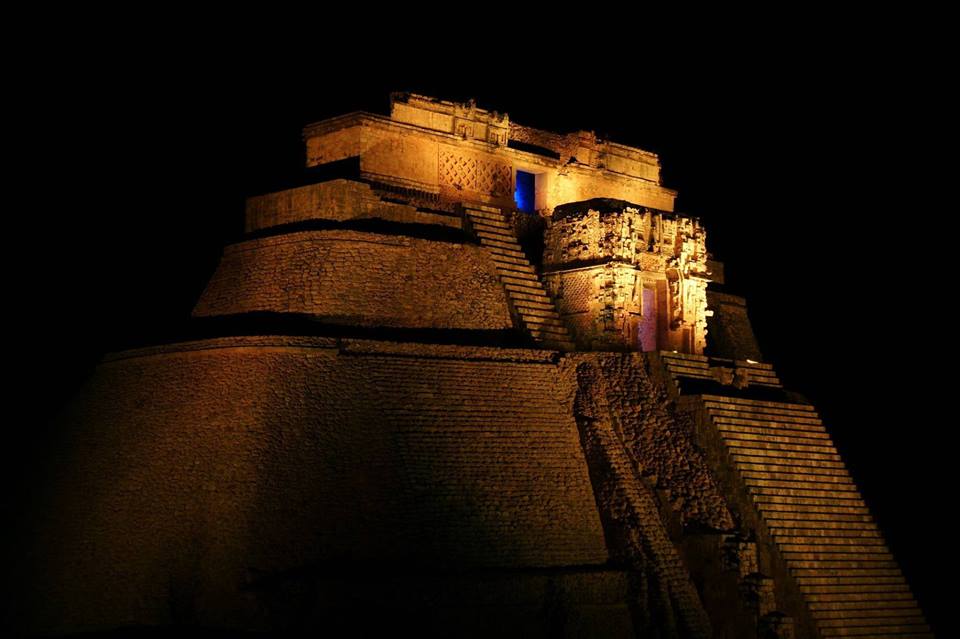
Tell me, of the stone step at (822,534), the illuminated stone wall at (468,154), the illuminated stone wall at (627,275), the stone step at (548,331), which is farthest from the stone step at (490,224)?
the stone step at (822,534)

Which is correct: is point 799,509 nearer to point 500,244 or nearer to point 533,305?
point 533,305

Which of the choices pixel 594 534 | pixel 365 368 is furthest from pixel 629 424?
pixel 365 368

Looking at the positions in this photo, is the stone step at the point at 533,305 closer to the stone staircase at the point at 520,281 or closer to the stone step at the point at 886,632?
the stone staircase at the point at 520,281

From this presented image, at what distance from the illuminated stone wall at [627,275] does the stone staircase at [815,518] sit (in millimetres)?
2714

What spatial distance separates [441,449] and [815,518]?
7.50m

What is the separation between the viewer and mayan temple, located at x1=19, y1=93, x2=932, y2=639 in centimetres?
1916

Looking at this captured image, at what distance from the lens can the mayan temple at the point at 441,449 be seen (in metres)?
19.2

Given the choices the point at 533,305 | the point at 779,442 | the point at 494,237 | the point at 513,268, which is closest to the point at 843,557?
the point at 779,442

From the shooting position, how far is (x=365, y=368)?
21641 millimetres

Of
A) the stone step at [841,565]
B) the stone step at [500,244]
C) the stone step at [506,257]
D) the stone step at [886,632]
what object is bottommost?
the stone step at [886,632]

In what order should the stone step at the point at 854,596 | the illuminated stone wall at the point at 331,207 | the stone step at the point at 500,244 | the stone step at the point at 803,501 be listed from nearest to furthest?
1. the stone step at the point at 854,596
2. the stone step at the point at 803,501
3. the illuminated stone wall at the point at 331,207
4. the stone step at the point at 500,244

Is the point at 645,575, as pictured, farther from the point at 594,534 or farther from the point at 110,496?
the point at 110,496

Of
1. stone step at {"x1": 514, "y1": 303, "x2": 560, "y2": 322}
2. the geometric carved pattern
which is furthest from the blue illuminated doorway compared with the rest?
stone step at {"x1": 514, "y1": 303, "x2": 560, "y2": 322}

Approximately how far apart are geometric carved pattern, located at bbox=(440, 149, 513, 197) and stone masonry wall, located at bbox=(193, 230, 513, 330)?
365cm
